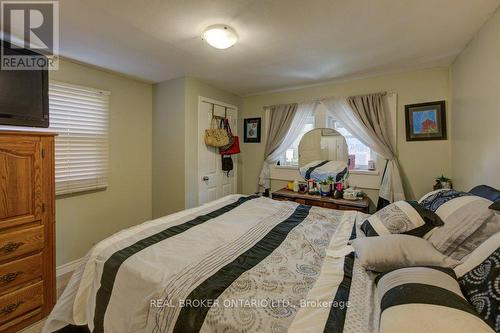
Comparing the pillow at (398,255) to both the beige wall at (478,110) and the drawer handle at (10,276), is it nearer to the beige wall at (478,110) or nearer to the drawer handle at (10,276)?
the beige wall at (478,110)

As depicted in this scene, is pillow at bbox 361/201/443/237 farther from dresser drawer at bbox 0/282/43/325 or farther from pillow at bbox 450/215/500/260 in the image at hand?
dresser drawer at bbox 0/282/43/325

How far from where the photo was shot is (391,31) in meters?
1.82

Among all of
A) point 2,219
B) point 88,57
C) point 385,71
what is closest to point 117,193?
point 2,219

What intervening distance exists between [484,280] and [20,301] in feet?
9.34

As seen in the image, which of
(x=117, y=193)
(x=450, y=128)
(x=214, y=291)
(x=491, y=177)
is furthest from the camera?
(x=117, y=193)

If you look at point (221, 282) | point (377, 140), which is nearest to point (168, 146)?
point (221, 282)

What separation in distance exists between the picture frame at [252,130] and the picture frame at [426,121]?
6.91 feet

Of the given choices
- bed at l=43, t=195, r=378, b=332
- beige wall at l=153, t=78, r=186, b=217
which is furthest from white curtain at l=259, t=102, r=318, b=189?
bed at l=43, t=195, r=378, b=332

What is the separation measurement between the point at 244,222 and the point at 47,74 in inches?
92.1

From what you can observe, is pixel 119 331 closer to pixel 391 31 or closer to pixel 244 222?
pixel 244 222

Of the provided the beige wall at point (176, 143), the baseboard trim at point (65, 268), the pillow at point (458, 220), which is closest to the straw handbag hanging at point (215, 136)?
the beige wall at point (176, 143)

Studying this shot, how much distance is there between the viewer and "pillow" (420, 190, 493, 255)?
1.13m

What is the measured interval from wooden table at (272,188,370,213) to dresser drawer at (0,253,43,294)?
8.41ft

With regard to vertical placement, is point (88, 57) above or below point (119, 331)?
A: above
